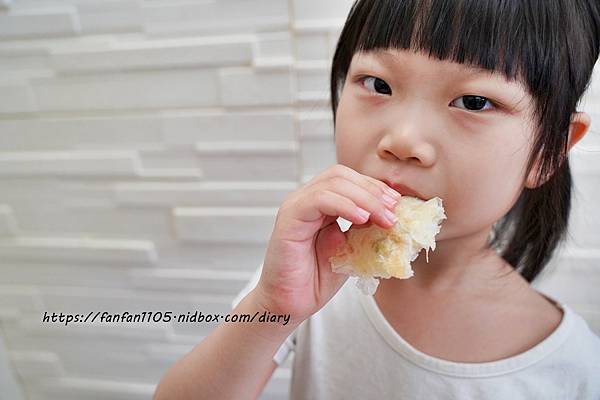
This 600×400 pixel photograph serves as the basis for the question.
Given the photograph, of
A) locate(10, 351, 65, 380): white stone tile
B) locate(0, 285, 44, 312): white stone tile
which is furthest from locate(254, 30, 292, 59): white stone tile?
locate(10, 351, 65, 380): white stone tile

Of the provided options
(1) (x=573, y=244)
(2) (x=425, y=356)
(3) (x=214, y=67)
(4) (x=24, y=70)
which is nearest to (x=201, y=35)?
(3) (x=214, y=67)

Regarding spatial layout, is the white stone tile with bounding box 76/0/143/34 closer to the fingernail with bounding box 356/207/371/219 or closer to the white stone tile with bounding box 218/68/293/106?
the white stone tile with bounding box 218/68/293/106

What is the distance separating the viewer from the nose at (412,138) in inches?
18.1

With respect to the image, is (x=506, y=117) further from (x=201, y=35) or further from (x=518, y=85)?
(x=201, y=35)

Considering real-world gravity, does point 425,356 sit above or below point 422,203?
below

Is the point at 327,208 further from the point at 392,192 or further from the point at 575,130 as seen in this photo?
the point at 575,130

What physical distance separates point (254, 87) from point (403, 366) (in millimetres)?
494

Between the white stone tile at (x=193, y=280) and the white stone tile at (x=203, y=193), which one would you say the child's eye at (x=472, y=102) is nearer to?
the white stone tile at (x=203, y=193)

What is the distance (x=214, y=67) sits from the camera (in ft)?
2.52

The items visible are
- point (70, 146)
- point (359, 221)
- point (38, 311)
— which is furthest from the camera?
point (38, 311)

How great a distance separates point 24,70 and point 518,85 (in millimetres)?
793

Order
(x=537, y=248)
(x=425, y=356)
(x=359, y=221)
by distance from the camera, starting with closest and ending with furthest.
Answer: (x=359, y=221)
(x=425, y=356)
(x=537, y=248)

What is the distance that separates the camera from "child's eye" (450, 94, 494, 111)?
47 cm

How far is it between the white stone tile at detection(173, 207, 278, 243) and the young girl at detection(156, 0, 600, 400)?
0.73 feet
